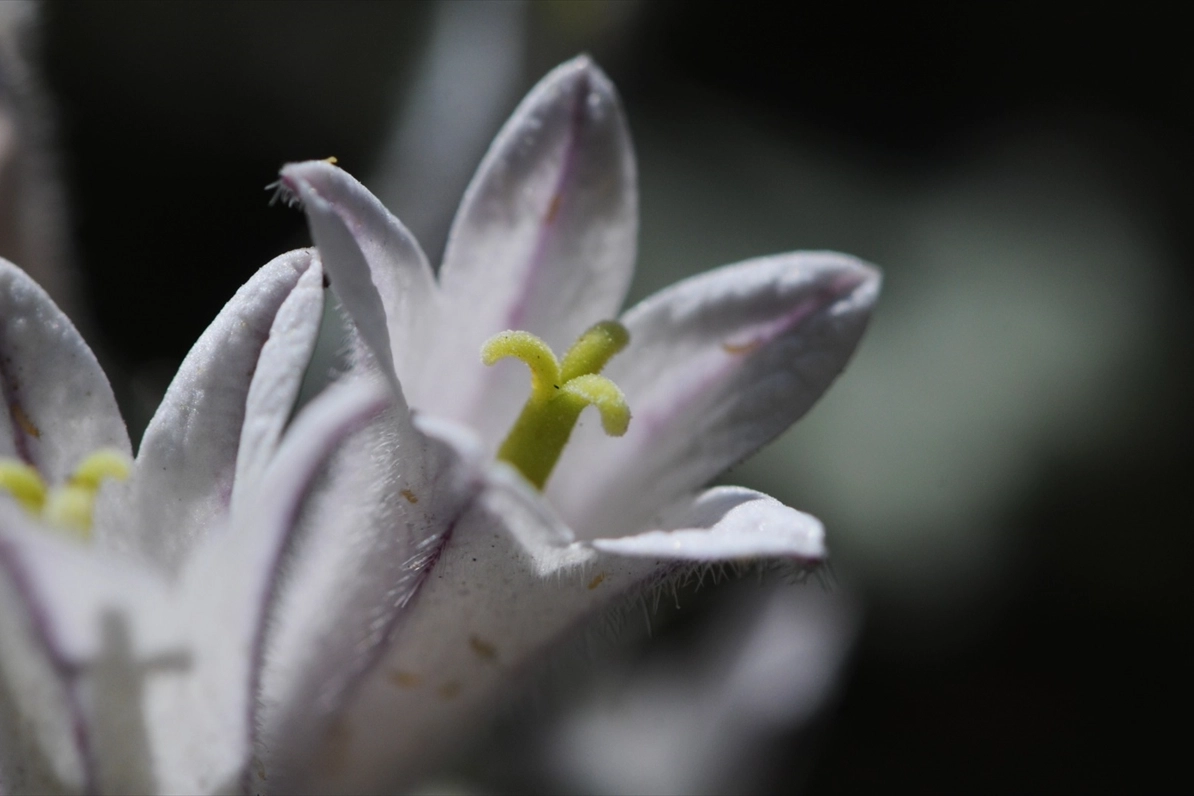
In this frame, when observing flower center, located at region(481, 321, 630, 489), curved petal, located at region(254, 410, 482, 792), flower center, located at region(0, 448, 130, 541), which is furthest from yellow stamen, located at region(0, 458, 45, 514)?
flower center, located at region(481, 321, 630, 489)

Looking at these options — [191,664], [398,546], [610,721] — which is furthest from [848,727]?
[191,664]

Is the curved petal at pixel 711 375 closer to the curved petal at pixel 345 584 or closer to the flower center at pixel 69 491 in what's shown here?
the curved petal at pixel 345 584

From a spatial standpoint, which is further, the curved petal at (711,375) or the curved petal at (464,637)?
the curved petal at (711,375)

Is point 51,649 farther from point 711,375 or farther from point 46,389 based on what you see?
point 711,375

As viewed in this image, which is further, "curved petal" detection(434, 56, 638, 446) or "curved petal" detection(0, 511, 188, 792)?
"curved petal" detection(434, 56, 638, 446)

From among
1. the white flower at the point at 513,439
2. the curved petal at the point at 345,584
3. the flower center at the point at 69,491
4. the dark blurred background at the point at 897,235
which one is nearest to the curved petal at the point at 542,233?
the white flower at the point at 513,439

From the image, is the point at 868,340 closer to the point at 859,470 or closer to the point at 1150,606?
the point at 859,470

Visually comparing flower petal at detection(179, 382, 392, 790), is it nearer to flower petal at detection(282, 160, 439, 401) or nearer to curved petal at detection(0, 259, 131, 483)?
flower petal at detection(282, 160, 439, 401)
